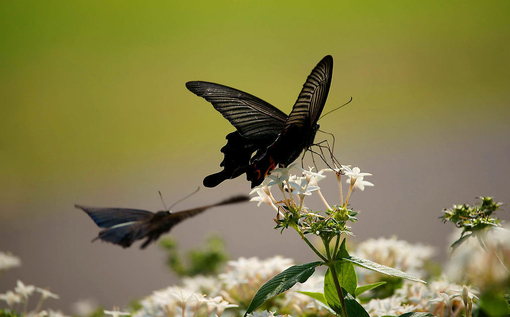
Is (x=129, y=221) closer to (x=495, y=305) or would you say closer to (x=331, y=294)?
(x=331, y=294)

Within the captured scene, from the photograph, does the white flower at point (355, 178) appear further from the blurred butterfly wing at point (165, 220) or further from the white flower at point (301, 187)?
the blurred butterfly wing at point (165, 220)

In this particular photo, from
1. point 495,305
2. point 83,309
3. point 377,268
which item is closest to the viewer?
point 495,305

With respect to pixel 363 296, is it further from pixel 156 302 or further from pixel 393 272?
pixel 156 302

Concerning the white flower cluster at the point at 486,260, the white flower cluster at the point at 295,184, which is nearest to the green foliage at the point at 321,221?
the white flower cluster at the point at 295,184

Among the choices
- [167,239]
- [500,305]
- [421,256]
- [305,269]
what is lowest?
[500,305]

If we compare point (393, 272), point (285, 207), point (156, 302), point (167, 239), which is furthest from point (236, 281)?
point (167, 239)

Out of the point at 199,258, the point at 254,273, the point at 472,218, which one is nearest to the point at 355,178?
the point at 472,218

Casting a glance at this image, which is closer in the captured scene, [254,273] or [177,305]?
[177,305]
